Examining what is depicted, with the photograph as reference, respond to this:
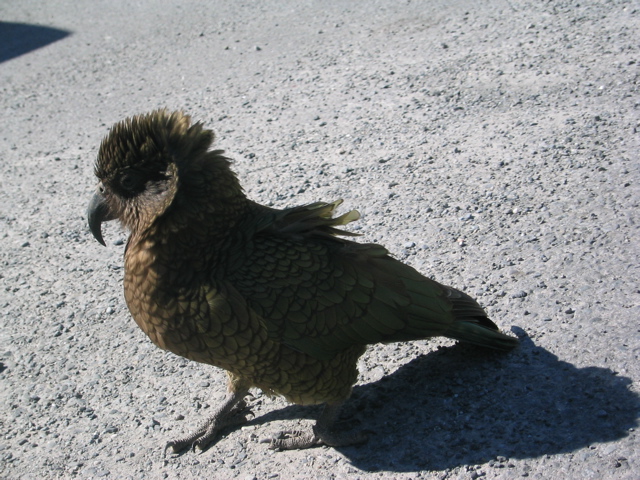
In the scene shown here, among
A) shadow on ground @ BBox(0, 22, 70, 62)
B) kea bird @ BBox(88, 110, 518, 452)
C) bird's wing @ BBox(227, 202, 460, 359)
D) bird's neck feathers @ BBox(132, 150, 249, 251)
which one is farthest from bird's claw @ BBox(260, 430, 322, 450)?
shadow on ground @ BBox(0, 22, 70, 62)

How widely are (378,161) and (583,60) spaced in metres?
2.67

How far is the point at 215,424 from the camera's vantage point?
3898 millimetres

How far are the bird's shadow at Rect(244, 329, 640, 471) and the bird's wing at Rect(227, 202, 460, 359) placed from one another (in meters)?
0.44

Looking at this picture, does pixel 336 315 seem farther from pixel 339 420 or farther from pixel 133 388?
pixel 133 388

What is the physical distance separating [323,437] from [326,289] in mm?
882

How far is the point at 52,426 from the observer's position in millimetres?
4066

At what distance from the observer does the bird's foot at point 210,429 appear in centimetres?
380

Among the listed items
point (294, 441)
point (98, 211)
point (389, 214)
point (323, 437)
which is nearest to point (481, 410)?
point (323, 437)

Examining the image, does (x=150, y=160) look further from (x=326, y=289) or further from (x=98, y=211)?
(x=326, y=289)

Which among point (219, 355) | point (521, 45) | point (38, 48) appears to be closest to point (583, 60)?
point (521, 45)

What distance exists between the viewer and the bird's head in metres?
3.31

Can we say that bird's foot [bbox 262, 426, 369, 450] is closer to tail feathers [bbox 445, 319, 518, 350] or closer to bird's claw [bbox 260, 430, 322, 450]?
bird's claw [bbox 260, 430, 322, 450]

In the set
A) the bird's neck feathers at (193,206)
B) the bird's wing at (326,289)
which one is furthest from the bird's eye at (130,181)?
the bird's wing at (326,289)

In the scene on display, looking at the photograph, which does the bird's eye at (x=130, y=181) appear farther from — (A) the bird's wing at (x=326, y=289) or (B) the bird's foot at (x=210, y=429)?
(B) the bird's foot at (x=210, y=429)
